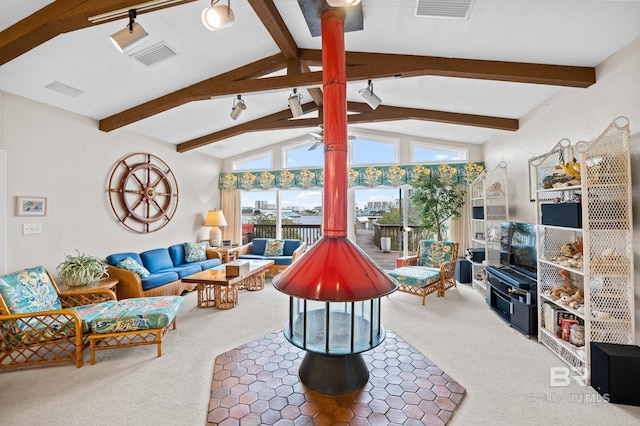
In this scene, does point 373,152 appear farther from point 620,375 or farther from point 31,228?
point 31,228

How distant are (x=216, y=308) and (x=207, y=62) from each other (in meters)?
3.22

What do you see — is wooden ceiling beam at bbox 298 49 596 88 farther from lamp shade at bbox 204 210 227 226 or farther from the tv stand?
lamp shade at bbox 204 210 227 226

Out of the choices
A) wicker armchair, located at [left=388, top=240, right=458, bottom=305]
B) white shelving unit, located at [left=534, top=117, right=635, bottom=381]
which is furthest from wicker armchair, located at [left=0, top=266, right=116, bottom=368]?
white shelving unit, located at [left=534, top=117, right=635, bottom=381]

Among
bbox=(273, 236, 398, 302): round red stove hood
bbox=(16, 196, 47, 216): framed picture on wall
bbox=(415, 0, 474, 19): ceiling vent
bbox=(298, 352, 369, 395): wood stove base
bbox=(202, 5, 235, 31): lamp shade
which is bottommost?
bbox=(298, 352, 369, 395): wood stove base

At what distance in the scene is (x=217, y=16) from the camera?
1961mm

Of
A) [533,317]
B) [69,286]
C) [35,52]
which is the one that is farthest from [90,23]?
[533,317]

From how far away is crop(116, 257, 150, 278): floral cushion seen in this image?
4123 mm

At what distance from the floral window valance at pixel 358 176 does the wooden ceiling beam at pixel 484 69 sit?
9.81ft

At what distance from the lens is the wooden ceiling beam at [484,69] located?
8.91ft

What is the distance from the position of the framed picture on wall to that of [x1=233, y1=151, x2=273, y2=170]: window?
4.06 meters

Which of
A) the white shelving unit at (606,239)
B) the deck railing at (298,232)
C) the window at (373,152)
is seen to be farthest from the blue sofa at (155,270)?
the white shelving unit at (606,239)

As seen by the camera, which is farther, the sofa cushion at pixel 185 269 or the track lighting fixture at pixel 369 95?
the sofa cushion at pixel 185 269

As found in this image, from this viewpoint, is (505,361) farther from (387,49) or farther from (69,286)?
(69,286)

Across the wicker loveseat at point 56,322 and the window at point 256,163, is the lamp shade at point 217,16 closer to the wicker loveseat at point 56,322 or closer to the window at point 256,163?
the wicker loveseat at point 56,322
